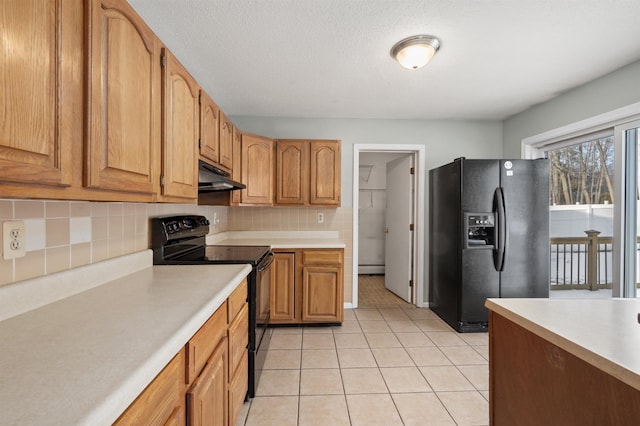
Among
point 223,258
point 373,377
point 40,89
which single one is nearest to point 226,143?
point 223,258

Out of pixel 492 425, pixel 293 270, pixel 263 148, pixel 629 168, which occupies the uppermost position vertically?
pixel 263 148

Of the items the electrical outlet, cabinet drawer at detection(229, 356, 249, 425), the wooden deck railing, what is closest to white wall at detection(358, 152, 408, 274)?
the wooden deck railing

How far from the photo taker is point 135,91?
1128 millimetres

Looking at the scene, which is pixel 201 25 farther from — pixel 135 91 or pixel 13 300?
pixel 13 300

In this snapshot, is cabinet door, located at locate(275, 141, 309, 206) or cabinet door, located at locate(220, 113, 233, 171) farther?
cabinet door, located at locate(275, 141, 309, 206)

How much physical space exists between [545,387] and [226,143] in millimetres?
2501

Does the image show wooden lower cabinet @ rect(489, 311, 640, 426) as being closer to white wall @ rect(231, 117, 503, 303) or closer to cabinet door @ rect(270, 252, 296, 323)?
cabinet door @ rect(270, 252, 296, 323)

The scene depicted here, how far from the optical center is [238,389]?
1.56 m

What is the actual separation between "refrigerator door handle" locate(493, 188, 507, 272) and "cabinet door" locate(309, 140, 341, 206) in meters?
1.59

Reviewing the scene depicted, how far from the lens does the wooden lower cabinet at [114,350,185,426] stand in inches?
25.5

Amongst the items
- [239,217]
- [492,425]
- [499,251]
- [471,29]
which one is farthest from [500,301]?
[239,217]

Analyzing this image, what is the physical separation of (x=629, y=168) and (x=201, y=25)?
3344 mm

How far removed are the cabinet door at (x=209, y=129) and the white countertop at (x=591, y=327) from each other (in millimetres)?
1866

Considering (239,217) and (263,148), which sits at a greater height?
(263,148)
